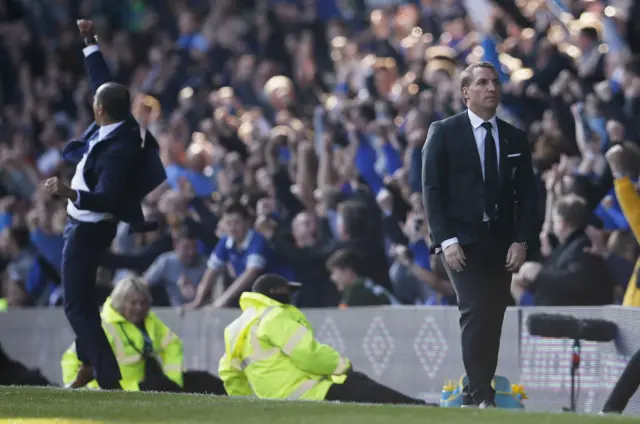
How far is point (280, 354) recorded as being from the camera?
10555 millimetres

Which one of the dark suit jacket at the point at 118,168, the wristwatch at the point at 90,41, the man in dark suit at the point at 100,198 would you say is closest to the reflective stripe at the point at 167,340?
the man in dark suit at the point at 100,198

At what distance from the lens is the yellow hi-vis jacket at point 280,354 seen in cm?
1040

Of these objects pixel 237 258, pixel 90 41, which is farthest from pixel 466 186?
pixel 237 258

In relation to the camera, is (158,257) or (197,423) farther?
(158,257)

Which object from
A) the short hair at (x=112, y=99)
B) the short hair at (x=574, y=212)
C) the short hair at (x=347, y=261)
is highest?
the short hair at (x=112, y=99)

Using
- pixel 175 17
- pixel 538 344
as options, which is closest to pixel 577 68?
pixel 538 344

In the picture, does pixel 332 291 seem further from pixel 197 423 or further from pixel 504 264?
pixel 197 423

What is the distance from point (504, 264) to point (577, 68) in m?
6.88

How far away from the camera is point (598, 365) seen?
34.2ft

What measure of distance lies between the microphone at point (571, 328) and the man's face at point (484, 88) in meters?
2.51

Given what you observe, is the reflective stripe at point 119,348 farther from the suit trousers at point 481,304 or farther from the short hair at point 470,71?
the short hair at point 470,71

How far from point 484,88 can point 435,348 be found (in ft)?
12.4

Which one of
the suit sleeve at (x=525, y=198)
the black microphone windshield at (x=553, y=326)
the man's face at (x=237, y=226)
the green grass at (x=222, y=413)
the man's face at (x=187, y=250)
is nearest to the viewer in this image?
the green grass at (x=222, y=413)

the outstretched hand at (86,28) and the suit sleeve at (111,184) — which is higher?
the outstretched hand at (86,28)
